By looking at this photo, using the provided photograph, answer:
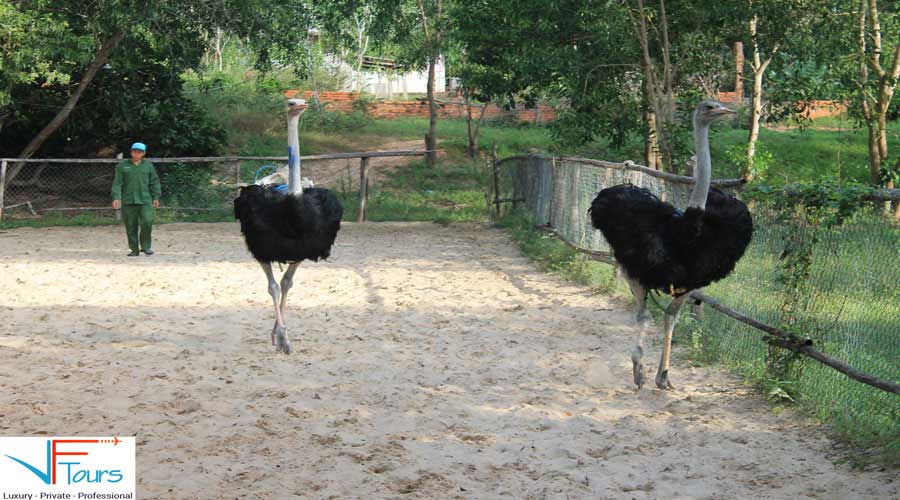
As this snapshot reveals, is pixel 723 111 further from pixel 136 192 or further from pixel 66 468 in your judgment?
pixel 136 192

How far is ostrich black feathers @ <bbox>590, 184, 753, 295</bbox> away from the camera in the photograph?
20.5 feet

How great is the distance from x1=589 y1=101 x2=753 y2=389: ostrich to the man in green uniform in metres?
7.96

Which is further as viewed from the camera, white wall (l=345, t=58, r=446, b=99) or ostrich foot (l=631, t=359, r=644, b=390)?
white wall (l=345, t=58, r=446, b=99)

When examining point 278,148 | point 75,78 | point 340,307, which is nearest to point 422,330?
point 340,307

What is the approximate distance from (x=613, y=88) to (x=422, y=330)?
26.1 feet

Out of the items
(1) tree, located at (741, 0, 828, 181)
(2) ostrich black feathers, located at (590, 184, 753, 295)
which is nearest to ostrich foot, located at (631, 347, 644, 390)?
(2) ostrich black feathers, located at (590, 184, 753, 295)

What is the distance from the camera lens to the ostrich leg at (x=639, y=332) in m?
6.65

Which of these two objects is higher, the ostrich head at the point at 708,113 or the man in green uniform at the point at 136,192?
the ostrich head at the point at 708,113

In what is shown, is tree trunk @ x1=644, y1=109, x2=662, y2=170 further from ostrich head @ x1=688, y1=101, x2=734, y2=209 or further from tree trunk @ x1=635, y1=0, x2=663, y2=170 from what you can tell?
ostrich head @ x1=688, y1=101, x2=734, y2=209

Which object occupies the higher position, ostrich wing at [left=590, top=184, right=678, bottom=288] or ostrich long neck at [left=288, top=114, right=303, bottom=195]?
ostrich long neck at [left=288, top=114, right=303, bottom=195]

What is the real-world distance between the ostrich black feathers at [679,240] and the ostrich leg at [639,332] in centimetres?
22

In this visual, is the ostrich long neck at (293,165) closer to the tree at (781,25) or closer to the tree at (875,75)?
the tree at (781,25)

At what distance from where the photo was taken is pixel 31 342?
7895 millimetres

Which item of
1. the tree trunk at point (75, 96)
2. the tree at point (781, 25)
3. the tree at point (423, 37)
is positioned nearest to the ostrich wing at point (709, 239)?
the tree at point (781, 25)
